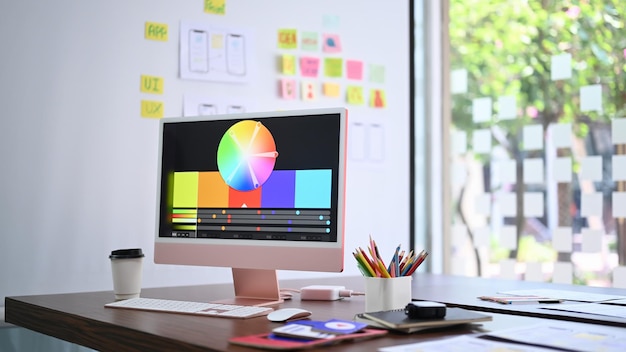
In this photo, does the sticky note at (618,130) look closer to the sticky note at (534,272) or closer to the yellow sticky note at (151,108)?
the sticky note at (534,272)

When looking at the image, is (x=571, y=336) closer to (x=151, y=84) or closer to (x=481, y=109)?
(x=151, y=84)

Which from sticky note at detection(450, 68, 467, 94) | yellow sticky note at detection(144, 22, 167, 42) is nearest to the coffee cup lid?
yellow sticky note at detection(144, 22, 167, 42)

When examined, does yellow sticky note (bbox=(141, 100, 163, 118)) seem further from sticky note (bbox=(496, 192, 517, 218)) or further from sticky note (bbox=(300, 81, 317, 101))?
sticky note (bbox=(496, 192, 517, 218))

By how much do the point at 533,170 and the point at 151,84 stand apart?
1.61 meters

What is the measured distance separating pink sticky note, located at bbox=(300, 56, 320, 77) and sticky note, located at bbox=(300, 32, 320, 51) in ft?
0.14

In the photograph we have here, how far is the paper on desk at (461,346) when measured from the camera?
1.17 m

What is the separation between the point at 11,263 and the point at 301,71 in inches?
51.5

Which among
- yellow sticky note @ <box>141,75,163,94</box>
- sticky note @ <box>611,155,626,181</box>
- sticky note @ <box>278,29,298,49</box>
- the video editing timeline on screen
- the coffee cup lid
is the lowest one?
the coffee cup lid

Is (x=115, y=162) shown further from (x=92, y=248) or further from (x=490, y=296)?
(x=490, y=296)

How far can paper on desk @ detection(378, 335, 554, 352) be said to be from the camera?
1.17 metres

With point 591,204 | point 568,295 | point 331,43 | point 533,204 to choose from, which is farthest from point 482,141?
point 568,295

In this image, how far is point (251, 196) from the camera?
182 cm

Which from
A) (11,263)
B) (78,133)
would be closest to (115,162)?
(78,133)

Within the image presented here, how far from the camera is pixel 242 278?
1867mm
